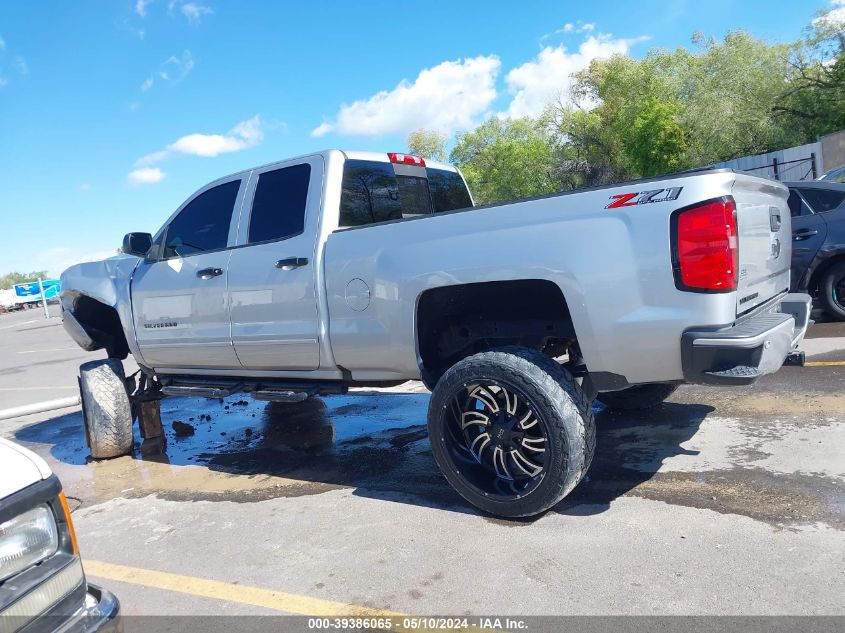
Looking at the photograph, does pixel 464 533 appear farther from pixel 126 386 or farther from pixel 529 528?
pixel 126 386

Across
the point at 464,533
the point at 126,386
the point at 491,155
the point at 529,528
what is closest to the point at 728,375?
the point at 529,528

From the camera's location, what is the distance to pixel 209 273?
4.82 meters

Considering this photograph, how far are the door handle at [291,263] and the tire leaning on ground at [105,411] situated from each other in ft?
7.54

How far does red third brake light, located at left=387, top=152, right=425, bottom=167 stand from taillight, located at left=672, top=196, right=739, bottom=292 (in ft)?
8.30

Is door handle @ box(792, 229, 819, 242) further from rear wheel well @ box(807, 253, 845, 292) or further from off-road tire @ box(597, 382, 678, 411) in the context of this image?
off-road tire @ box(597, 382, 678, 411)

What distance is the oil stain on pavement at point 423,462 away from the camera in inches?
140

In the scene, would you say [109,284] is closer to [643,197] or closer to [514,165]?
[643,197]

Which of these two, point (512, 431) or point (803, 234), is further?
point (803, 234)

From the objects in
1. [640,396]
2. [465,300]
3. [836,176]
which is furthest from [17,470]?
[836,176]

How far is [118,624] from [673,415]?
431 centimetres

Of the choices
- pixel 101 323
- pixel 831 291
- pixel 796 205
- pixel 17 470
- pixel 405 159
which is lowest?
pixel 831 291

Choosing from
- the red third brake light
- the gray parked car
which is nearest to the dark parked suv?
the gray parked car

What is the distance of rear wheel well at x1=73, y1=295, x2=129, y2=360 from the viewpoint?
6.03 meters

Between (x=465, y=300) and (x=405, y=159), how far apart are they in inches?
64.4
